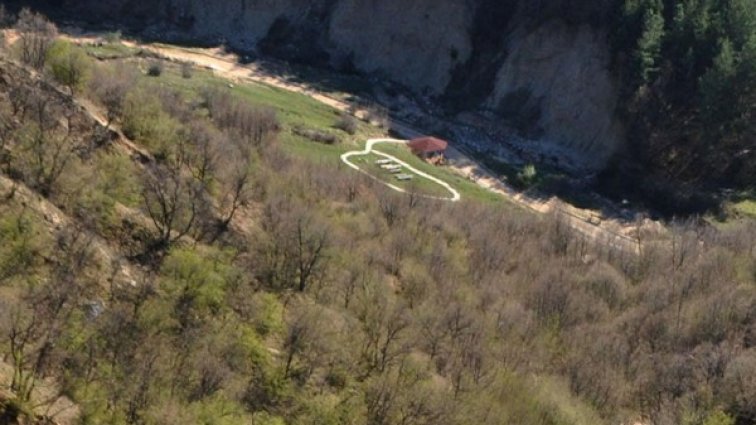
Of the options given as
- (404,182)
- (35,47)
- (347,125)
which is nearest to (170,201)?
(35,47)

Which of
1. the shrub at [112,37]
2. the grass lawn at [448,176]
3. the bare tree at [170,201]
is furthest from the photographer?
the shrub at [112,37]

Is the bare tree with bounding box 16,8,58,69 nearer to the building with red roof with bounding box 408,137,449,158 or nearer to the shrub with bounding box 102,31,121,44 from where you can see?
the building with red roof with bounding box 408,137,449,158

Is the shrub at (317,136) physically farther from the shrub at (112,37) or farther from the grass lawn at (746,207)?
the grass lawn at (746,207)

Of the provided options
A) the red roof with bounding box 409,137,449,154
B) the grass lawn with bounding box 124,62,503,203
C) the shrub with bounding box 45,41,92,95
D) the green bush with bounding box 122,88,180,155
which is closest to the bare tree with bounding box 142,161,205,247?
the green bush with bounding box 122,88,180,155

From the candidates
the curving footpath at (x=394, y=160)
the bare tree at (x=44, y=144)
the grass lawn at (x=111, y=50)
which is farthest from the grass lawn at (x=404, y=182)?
the bare tree at (x=44, y=144)

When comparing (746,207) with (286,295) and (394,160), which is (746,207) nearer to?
(394,160)

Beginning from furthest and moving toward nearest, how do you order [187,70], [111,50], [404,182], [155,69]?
[111,50], [187,70], [155,69], [404,182]
